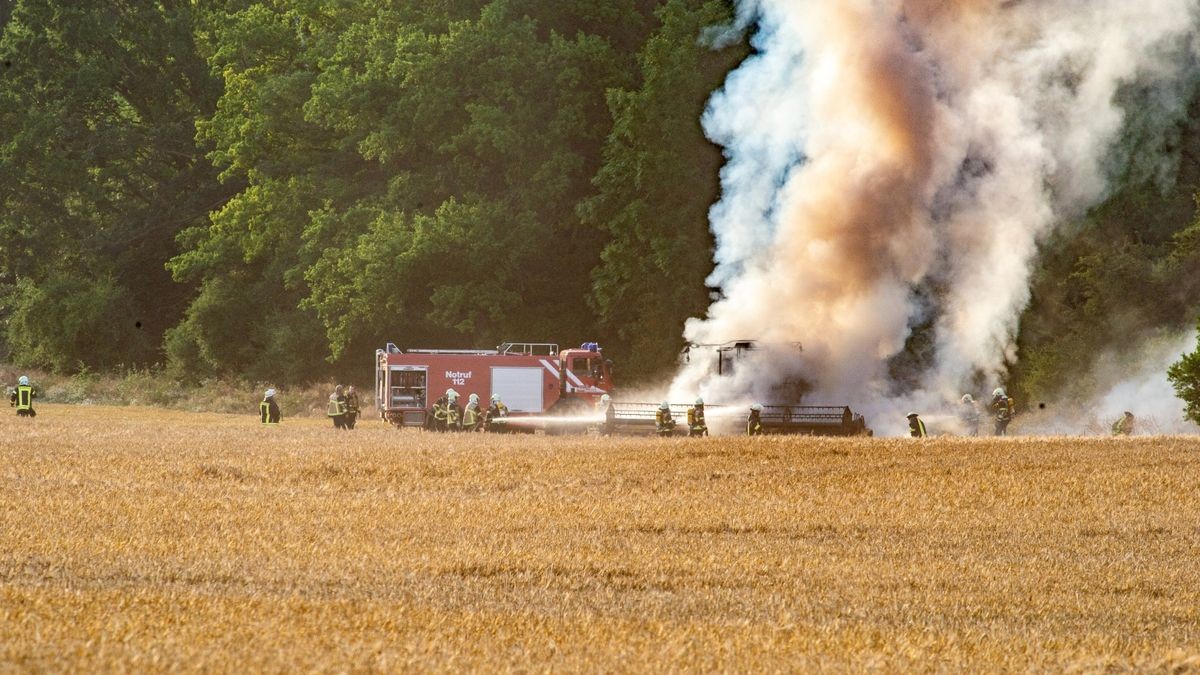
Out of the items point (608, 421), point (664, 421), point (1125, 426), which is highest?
point (608, 421)

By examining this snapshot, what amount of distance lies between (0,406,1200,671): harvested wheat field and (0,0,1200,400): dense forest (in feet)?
68.8

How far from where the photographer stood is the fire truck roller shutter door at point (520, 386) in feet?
170

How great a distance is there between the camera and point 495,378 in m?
51.9

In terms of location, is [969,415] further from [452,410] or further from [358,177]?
[358,177]

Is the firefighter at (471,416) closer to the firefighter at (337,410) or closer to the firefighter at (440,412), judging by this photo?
the firefighter at (440,412)

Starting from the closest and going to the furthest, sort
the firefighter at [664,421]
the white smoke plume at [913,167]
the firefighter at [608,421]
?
the firefighter at [664,421]
the white smoke plume at [913,167]
the firefighter at [608,421]

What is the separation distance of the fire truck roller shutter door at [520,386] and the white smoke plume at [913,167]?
627cm

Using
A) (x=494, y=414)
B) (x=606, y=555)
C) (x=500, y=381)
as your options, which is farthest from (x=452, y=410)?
(x=606, y=555)

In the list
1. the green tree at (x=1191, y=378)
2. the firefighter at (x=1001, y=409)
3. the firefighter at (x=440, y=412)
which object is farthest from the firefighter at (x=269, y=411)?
the green tree at (x=1191, y=378)

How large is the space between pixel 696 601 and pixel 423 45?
4643cm

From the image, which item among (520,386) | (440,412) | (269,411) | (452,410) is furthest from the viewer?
(520,386)

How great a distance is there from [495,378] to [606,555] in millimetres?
32860

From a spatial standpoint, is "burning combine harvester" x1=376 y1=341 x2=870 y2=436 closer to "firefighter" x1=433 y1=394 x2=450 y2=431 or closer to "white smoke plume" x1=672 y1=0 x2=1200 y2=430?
"firefighter" x1=433 y1=394 x2=450 y2=431

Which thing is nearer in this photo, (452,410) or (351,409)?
(452,410)
